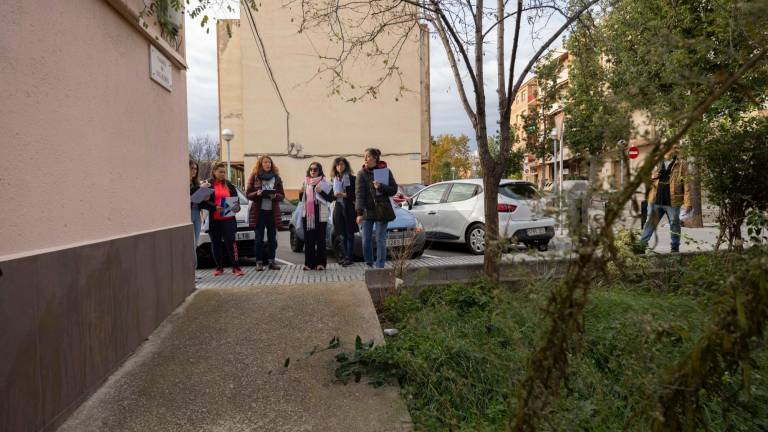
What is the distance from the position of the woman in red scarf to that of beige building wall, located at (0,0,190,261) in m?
3.09

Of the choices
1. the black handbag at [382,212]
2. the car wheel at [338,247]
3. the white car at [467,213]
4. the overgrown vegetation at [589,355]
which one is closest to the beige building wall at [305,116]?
the white car at [467,213]

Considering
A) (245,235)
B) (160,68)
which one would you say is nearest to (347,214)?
(245,235)

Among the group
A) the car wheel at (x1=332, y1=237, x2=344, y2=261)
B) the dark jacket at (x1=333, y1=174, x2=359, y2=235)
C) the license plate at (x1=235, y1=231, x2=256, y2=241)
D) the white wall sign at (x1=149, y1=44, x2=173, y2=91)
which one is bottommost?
the car wheel at (x1=332, y1=237, x2=344, y2=261)

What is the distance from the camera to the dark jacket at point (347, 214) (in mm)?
8477

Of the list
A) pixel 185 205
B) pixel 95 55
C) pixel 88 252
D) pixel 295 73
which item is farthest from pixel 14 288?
pixel 295 73

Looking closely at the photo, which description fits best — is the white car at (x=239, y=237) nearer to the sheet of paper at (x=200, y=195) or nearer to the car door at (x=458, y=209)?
the sheet of paper at (x=200, y=195)

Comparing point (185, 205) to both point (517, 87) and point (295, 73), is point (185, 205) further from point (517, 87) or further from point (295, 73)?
point (295, 73)

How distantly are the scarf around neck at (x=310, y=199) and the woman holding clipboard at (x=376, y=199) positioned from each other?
67 centimetres

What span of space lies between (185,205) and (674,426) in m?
5.12

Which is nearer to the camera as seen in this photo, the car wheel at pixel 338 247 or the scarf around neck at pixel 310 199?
the scarf around neck at pixel 310 199

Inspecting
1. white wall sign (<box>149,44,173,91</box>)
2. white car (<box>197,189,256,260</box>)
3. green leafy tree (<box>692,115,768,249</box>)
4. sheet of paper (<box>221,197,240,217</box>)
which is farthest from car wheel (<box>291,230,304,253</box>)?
green leafy tree (<box>692,115,768,249</box>)

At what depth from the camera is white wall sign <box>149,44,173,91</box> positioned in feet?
15.4

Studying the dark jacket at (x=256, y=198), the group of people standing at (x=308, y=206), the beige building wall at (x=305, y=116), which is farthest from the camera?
the beige building wall at (x=305, y=116)

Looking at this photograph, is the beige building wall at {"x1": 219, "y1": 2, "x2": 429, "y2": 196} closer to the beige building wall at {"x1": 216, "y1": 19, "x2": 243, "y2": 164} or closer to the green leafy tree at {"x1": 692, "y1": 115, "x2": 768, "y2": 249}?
the beige building wall at {"x1": 216, "y1": 19, "x2": 243, "y2": 164}
